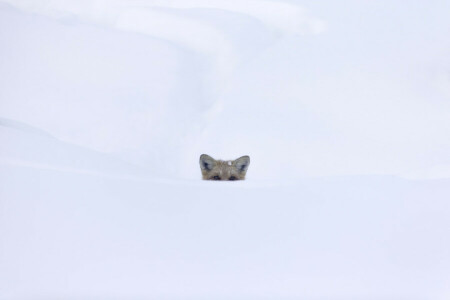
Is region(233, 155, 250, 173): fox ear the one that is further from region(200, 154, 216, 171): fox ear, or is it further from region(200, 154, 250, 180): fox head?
region(200, 154, 216, 171): fox ear

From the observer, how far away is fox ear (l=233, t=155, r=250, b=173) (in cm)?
572

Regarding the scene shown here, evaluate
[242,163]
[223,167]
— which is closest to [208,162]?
[223,167]

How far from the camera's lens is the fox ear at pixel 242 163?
5723 millimetres

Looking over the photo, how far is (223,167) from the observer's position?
568cm

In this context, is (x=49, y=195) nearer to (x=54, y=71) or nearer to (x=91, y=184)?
(x=91, y=184)

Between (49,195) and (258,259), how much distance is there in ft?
3.92

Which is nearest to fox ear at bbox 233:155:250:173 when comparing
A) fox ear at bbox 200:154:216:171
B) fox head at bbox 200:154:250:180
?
fox head at bbox 200:154:250:180

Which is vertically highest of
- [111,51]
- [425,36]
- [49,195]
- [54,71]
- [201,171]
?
[425,36]

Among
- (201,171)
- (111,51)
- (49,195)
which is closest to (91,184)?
(49,195)

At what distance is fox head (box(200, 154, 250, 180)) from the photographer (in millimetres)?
5656

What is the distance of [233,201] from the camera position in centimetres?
327

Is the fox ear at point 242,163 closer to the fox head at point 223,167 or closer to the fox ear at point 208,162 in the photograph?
the fox head at point 223,167

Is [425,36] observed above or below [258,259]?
above

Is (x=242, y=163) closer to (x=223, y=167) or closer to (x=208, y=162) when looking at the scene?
(x=223, y=167)
